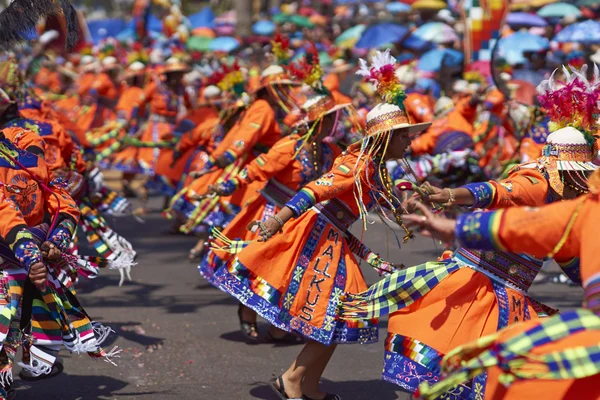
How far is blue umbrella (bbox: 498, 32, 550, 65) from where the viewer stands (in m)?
14.8

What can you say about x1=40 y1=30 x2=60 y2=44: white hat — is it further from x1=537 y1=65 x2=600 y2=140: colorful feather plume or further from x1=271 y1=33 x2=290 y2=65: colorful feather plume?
x1=537 y1=65 x2=600 y2=140: colorful feather plume

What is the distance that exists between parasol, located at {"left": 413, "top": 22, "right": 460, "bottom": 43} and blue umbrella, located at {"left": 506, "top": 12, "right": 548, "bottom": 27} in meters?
1.64

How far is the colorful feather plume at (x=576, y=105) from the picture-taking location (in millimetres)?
4328

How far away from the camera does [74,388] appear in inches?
226

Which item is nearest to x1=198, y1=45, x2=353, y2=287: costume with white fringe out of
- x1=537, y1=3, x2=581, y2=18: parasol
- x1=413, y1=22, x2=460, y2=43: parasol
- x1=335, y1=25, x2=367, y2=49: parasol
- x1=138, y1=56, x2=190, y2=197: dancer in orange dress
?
x1=138, y1=56, x2=190, y2=197: dancer in orange dress

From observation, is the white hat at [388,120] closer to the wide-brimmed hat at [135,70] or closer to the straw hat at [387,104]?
the straw hat at [387,104]

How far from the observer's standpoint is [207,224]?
28.9ft

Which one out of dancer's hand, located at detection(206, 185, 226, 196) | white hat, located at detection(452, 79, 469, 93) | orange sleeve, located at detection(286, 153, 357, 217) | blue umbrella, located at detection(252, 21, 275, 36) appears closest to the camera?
orange sleeve, located at detection(286, 153, 357, 217)

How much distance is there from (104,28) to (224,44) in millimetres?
8596

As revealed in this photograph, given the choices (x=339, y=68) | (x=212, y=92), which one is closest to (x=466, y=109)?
(x=212, y=92)

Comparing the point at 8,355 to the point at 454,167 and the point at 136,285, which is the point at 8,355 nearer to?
the point at 136,285

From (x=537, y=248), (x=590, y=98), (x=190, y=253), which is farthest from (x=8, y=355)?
(x=190, y=253)

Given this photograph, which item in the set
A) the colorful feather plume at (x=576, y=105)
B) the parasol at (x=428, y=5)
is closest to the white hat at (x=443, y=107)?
the colorful feather plume at (x=576, y=105)

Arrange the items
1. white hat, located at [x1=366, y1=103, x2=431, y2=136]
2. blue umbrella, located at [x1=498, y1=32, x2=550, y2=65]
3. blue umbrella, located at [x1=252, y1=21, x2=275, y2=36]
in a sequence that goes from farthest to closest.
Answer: blue umbrella, located at [x1=252, y1=21, x2=275, y2=36], blue umbrella, located at [x1=498, y1=32, x2=550, y2=65], white hat, located at [x1=366, y1=103, x2=431, y2=136]
